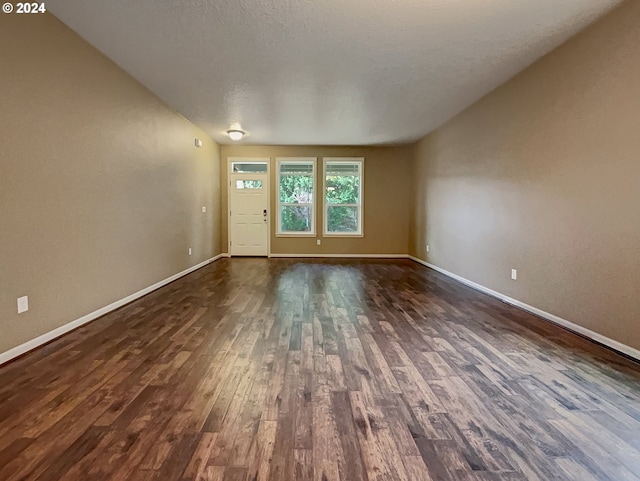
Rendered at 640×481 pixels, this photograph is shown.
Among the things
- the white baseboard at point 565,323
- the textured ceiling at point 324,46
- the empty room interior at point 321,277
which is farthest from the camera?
the textured ceiling at point 324,46

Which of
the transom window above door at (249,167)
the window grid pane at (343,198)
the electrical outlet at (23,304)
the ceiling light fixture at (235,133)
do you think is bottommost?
the electrical outlet at (23,304)

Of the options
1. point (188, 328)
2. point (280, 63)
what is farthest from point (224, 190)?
point (188, 328)

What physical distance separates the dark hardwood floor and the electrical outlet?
0.32 meters

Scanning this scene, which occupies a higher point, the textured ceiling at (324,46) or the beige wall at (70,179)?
the textured ceiling at (324,46)

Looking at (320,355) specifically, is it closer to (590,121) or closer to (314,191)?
(590,121)

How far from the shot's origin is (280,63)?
3748 millimetres

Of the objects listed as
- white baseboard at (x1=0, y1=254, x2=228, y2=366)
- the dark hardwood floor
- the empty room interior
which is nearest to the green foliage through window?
the empty room interior

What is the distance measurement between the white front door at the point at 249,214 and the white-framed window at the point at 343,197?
4.52 feet

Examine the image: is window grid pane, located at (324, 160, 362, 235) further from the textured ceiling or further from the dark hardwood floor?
the dark hardwood floor

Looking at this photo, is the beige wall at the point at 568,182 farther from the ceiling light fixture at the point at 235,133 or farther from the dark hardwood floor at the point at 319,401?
the ceiling light fixture at the point at 235,133

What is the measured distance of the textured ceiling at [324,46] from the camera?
9.05ft

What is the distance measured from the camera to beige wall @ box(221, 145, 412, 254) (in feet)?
27.3

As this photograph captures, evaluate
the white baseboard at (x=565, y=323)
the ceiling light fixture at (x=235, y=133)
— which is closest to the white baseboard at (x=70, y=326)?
the ceiling light fixture at (x=235, y=133)

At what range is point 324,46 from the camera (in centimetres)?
337
